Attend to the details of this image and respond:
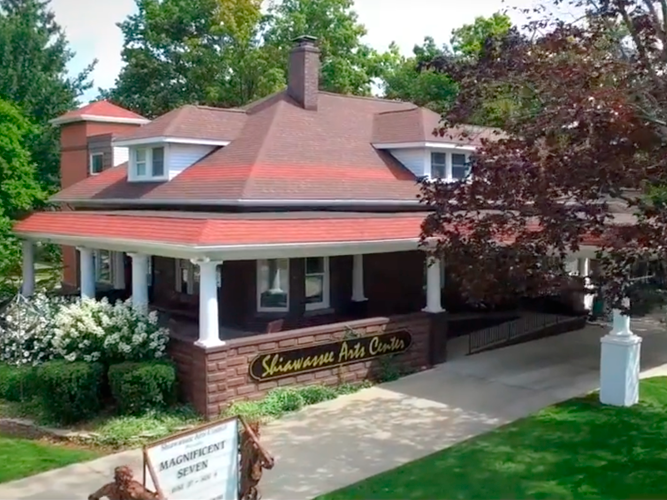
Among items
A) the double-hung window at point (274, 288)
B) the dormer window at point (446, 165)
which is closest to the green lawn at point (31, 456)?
the double-hung window at point (274, 288)

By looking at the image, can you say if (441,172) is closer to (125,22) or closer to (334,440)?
(334,440)

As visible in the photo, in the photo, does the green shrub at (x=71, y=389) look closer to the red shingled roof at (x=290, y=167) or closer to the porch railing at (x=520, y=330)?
the red shingled roof at (x=290, y=167)

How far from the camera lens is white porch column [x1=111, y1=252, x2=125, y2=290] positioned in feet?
70.2

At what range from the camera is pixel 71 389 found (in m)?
12.6

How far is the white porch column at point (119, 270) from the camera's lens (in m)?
21.4

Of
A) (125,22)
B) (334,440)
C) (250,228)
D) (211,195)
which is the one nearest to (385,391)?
(334,440)

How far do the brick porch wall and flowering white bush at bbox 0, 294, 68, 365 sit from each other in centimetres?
323

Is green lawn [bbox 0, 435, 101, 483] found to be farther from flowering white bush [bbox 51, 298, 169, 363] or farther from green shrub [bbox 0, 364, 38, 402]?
green shrub [bbox 0, 364, 38, 402]

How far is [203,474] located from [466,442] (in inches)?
197

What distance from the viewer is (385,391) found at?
14.2m

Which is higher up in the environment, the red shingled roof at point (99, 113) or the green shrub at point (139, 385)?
the red shingled roof at point (99, 113)

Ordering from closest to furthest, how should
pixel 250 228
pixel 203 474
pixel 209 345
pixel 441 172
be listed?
pixel 203 474, pixel 209 345, pixel 250 228, pixel 441 172

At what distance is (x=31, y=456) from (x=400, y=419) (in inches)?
231

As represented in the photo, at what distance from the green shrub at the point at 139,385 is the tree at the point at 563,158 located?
5.28 metres
